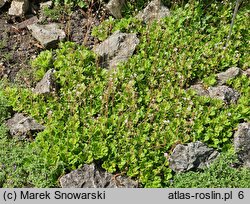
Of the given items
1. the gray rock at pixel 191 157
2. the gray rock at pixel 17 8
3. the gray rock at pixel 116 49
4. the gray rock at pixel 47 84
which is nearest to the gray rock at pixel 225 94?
the gray rock at pixel 191 157

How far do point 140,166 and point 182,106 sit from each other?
1.24 meters

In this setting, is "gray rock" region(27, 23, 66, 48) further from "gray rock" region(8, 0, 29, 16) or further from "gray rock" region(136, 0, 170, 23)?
"gray rock" region(136, 0, 170, 23)

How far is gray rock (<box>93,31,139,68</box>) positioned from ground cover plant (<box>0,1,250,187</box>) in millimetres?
153

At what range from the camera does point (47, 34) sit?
8.00 metres

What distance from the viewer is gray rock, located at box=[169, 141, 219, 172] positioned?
6.36 meters

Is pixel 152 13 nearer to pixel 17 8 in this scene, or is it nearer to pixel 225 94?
pixel 225 94

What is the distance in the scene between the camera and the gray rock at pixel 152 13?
8.36 meters

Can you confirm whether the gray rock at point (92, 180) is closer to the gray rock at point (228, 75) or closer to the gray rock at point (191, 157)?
the gray rock at point (191, 157)

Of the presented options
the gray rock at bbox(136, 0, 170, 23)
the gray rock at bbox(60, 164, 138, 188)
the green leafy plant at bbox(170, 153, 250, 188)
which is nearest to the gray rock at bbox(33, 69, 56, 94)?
the gray rock at bbox(60, 164, 138, 188)

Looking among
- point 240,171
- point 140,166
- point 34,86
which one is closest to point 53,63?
point 34,86

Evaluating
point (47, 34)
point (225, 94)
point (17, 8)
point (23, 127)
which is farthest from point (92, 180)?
point (17, 8)

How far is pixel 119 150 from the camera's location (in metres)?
6.45

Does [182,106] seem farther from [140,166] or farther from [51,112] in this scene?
[51,112]

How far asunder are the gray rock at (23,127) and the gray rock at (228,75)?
283 cm
